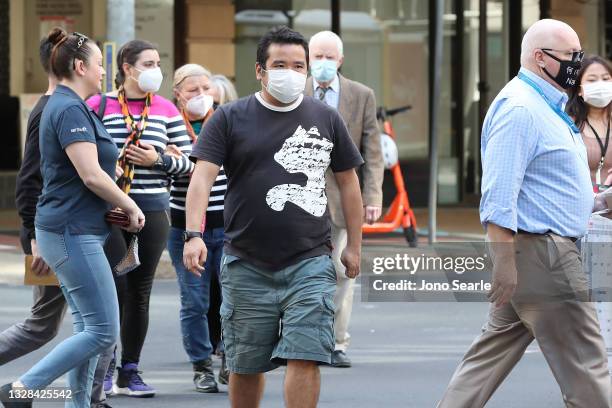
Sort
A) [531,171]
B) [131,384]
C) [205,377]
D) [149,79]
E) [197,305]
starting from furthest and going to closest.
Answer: [197,305] < [205,377] < [131,384] < [149,79] < [531,171]

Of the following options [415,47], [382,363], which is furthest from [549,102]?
[415,47]

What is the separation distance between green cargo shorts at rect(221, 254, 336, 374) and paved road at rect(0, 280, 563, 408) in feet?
5.30

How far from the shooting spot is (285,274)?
6.07m

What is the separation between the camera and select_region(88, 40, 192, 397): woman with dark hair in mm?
7668

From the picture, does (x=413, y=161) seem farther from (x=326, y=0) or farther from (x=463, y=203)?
(x=326, y=0)

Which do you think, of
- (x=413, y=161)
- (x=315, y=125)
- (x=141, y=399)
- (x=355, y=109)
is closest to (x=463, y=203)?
(x=413, y=161)

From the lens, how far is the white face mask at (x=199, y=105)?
8.52m

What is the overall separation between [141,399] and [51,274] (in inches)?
50.8


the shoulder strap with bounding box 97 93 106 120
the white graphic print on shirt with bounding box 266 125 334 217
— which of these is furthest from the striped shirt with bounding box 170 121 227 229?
the white graphic print on shirt with bounding box 266 125 334 217

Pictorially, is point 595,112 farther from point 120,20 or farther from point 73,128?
point 120,20

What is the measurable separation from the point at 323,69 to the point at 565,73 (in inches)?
130

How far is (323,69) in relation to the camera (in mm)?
8930

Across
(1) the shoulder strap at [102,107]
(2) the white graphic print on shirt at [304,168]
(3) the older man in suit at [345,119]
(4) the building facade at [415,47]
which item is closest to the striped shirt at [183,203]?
(1) the shoulder strap at [102,107]

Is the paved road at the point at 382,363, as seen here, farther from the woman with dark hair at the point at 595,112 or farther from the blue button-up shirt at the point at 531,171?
the blue button-up shirt at the point at 531,171
